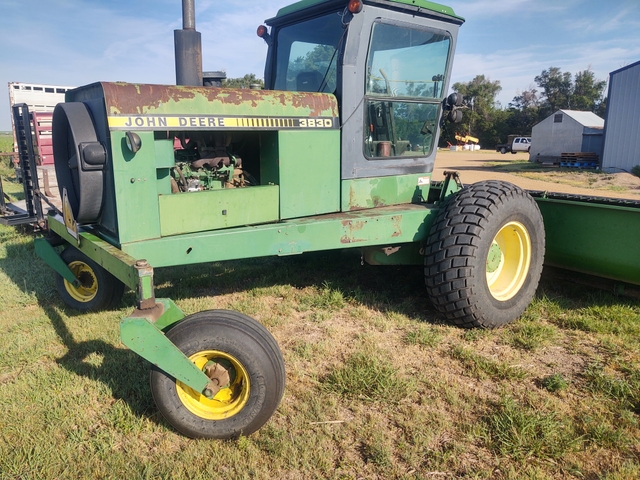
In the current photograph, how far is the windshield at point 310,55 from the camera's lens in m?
4.05

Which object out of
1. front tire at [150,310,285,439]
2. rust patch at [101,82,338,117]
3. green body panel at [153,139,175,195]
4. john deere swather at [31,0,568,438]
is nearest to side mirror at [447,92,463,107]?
john deere swather at [31,0,568,438]

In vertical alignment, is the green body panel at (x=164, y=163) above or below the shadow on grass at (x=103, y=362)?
above

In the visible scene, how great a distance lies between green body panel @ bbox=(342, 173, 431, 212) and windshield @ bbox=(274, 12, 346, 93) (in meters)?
0.76

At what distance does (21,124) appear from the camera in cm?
427

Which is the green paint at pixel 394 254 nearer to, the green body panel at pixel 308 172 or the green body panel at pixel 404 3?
the green body panel at pixel 308 172

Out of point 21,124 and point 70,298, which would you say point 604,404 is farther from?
point 21,124

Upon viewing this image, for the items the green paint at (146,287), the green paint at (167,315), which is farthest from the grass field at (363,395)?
the green paint at (146,287)

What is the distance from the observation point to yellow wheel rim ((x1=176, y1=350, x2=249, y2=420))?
2.70 meters

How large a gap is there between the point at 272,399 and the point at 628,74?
22.3m

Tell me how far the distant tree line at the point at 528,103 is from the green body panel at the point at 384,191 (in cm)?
4333

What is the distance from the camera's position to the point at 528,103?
6309cm

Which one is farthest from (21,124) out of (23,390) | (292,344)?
(292,344)

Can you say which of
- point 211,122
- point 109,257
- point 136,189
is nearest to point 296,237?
point 211,122

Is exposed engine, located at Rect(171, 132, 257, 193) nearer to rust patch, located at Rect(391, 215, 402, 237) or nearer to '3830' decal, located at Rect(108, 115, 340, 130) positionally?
'3830' decal, located at Rect(108, 115, 340, 130)
